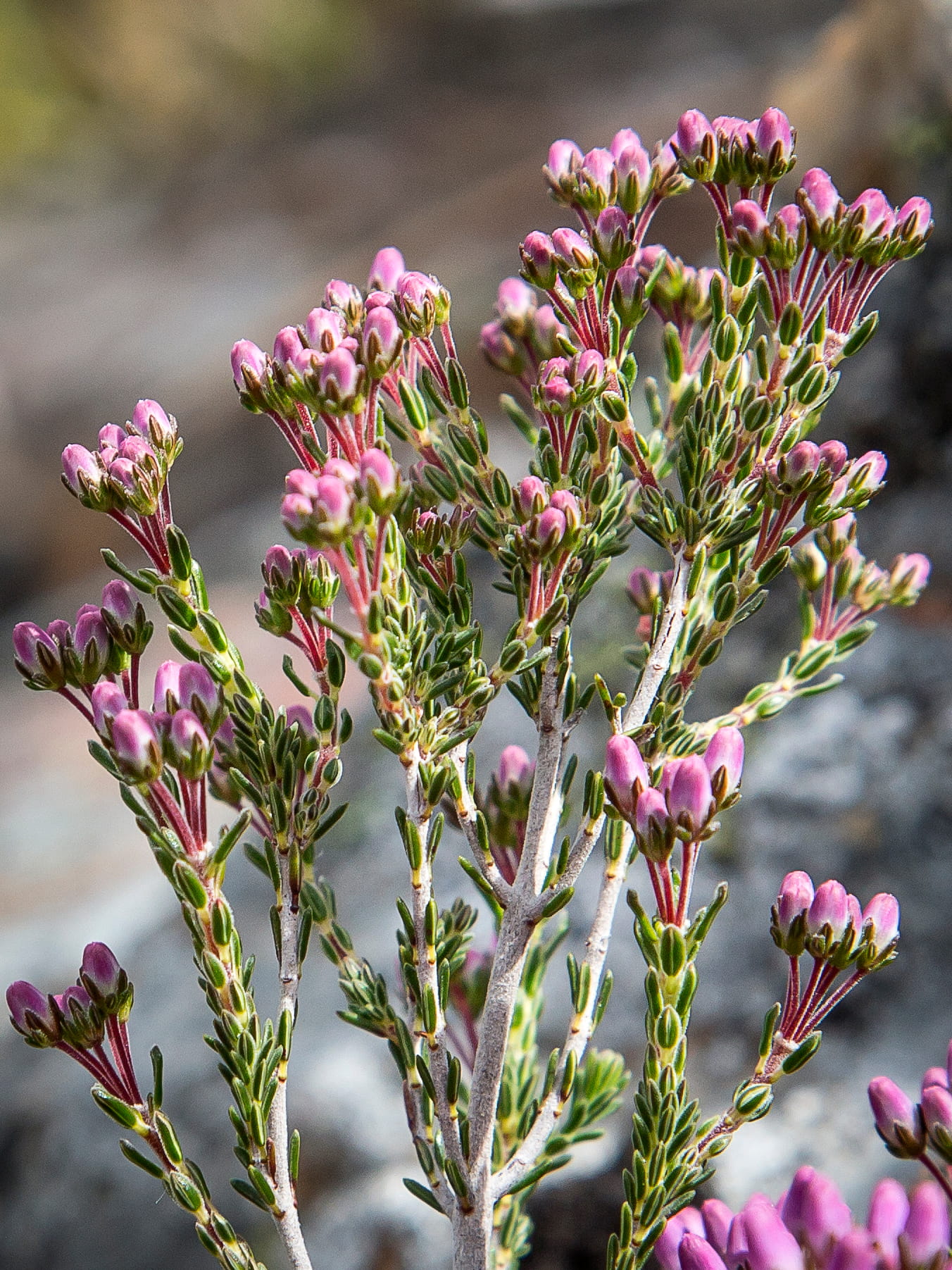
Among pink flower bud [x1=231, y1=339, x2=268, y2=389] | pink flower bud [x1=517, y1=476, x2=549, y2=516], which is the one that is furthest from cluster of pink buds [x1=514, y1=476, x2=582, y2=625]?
pink flower bud [x1=231, y1=339, x2=268, y2=389]

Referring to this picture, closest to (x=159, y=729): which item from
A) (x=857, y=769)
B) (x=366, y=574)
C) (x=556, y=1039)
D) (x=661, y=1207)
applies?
(x=366, y=574)

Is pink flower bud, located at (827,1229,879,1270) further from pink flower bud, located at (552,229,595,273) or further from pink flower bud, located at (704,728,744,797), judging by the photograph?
pink flower bud, located at (552,229,595,273)

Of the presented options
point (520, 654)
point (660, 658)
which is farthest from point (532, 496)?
point (660, 658)

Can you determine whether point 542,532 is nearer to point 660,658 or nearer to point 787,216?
point 660,658

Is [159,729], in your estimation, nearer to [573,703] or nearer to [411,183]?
[573,703]

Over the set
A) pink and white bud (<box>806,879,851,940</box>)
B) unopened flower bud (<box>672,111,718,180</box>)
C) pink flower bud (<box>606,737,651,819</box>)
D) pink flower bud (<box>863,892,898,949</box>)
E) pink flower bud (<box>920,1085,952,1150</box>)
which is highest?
unopened flower bud (<box>672,111,718,180</box>)
